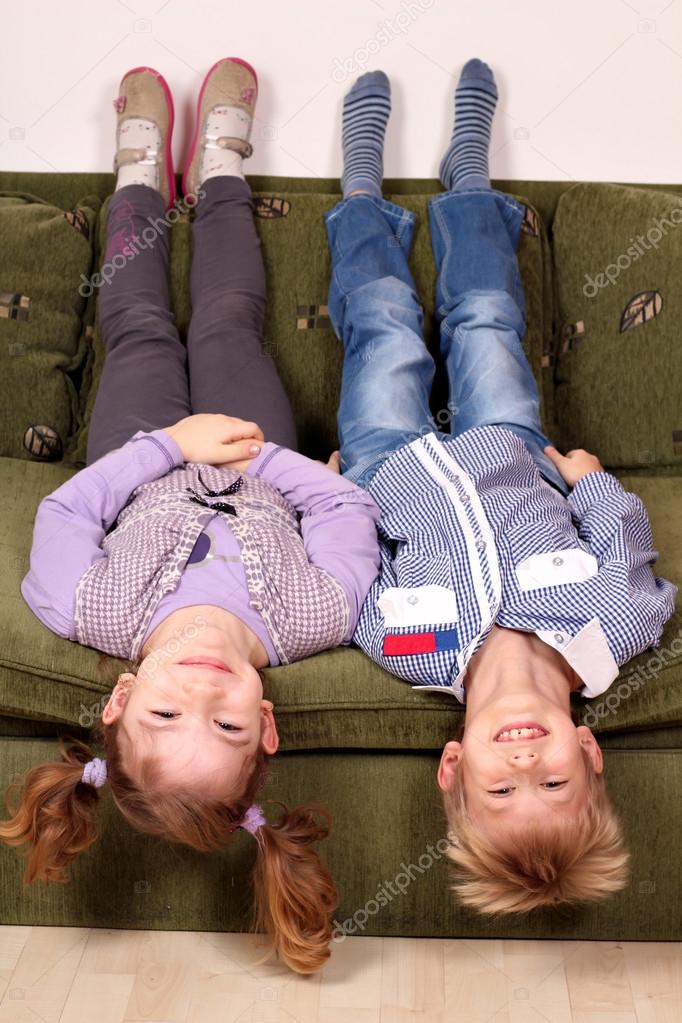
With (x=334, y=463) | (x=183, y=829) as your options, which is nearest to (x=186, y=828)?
(x=183, y=829)

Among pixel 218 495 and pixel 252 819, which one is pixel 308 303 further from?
pixel 252 819

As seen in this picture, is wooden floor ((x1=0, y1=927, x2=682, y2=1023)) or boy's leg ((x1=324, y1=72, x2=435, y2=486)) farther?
boy's leg ((x1=324, y1=72, x2=435, y2=486))

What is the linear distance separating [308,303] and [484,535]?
71cm

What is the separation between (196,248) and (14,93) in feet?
2.05

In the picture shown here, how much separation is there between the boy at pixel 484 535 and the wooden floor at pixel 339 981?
0.16m

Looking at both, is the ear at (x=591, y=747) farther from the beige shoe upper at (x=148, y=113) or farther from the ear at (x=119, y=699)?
the beige shoe upper at (x=148, y=113)

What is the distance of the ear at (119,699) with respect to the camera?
147 cm

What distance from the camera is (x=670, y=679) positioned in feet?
5.12

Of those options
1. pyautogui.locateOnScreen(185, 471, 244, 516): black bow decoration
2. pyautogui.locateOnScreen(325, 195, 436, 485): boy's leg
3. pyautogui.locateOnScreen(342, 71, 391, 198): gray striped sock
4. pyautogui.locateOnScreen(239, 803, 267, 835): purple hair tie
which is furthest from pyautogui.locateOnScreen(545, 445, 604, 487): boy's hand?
pyautogui.locateOnScreen(239, 803, 267, 835): purple hair tie

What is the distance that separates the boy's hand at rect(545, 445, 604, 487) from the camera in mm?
1943

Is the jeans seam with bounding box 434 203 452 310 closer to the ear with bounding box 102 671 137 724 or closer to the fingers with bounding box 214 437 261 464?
the fingers with bounding box 214 437 261 464

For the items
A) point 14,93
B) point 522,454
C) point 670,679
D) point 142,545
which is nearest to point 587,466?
point 522,454

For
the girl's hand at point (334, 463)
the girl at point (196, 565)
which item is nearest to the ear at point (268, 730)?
the girl at point (196, 565)

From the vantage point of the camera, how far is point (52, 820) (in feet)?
4.84
